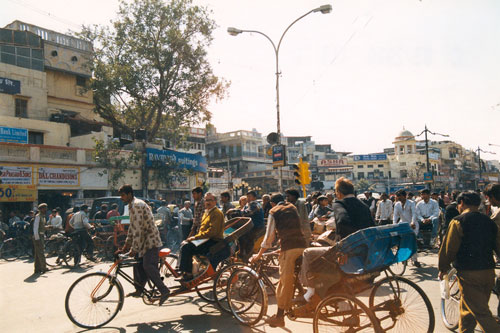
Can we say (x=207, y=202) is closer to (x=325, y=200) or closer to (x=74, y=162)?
(x=325, y=200)

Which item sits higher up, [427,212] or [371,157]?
[371,157]

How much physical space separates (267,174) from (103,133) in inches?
1181

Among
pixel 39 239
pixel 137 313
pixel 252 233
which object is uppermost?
pixel 252 233

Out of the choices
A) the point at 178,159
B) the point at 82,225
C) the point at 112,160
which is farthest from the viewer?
the point at 178,159

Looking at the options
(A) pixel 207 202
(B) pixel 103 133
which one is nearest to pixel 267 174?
(B) pixel 103 133

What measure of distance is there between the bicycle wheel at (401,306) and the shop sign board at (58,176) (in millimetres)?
21437

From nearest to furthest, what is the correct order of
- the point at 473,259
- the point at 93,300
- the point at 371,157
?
the point at 473,259, the point at 93,300, the point at 371,157

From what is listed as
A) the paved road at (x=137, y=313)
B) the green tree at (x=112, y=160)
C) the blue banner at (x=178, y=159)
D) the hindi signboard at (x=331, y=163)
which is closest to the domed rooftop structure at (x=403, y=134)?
the hindi signboard at (x=331, y=163)

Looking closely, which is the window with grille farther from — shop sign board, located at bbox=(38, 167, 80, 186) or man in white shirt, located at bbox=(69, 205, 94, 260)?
man in white shirt, located at bbox=(69, 205, 94, 260)

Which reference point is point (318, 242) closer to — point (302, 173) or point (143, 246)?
point (143, 246)

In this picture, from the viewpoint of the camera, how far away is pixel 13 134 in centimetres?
2100

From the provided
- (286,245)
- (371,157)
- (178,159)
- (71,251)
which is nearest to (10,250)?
(71,251)

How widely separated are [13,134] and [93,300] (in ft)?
63.9

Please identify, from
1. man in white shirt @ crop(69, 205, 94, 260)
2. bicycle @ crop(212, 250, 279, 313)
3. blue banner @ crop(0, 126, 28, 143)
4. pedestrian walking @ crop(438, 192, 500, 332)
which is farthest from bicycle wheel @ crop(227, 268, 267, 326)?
blue banner @ crop(0, 126, 28, 143)
